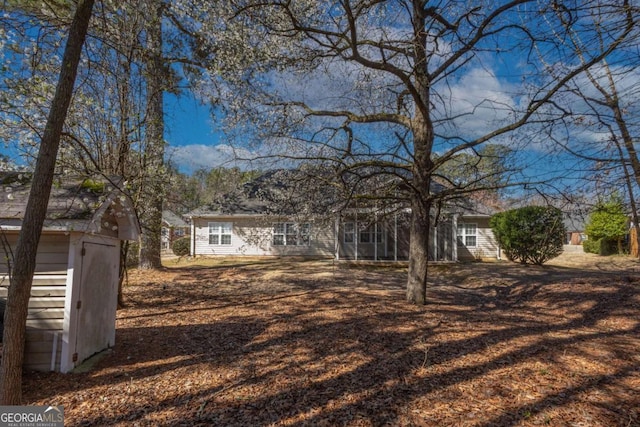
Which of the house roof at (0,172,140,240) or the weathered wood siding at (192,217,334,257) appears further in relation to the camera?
the weathered wood siding at (192,217,334,257)

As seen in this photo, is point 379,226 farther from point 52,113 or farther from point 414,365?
point 52,113

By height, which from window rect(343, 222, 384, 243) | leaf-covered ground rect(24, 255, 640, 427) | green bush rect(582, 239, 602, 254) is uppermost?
window rect(343, 222, 384, 243)

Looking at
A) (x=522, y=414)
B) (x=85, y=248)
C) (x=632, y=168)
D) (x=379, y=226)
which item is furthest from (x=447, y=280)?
(x=85, y=248)

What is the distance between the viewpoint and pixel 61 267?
16.1 feet

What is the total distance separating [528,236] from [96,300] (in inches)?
658

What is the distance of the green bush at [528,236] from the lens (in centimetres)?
1639

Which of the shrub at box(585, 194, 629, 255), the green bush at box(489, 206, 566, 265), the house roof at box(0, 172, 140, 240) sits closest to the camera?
the house roof at box(0, 172, 140, 240)

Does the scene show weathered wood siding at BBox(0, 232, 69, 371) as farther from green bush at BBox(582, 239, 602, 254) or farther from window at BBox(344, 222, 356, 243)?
green bush at BBox(582, 239, 602, 254)

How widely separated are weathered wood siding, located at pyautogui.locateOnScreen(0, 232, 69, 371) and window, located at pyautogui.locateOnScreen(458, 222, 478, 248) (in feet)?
67.1

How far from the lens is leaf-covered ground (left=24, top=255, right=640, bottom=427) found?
12.6 ft

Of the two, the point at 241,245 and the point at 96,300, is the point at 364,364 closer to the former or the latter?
the point at 96,300

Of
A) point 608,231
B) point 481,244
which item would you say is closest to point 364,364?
point 481,244

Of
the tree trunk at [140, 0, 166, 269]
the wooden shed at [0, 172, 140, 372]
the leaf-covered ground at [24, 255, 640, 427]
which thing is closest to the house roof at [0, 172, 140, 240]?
the wooden shed at [0, 172, 140, 372]

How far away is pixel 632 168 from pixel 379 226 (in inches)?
638
